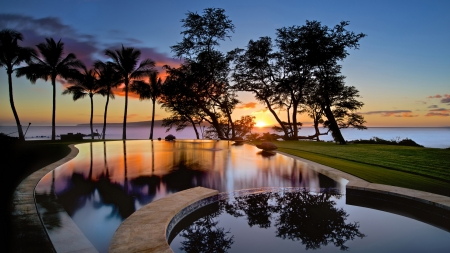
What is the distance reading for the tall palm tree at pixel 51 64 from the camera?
24266 millimetres

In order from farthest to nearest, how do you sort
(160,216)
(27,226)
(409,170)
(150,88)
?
1. (150,88)
2. (409,170)
3. (160,216)
4. (27,226)

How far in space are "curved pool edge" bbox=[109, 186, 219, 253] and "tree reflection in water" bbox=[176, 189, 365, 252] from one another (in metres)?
0.44

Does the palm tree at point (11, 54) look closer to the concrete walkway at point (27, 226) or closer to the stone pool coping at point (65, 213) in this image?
the stone pool coping at point (65, 213)

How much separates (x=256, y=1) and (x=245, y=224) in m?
16.7

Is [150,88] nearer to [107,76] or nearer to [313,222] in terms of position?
[107,76]

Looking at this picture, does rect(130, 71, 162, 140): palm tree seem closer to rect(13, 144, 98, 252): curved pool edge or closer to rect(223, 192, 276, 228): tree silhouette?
rect(13, 144, 98, 252): curved pool edge

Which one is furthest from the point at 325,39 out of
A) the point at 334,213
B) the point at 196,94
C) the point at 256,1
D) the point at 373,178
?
the point at 334,213

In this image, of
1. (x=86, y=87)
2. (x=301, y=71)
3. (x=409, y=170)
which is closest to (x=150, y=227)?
(x=409, y=170)

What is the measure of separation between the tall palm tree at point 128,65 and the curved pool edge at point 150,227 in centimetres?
2605

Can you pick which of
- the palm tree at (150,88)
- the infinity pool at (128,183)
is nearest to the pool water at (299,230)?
the infinity pool at (128,183)

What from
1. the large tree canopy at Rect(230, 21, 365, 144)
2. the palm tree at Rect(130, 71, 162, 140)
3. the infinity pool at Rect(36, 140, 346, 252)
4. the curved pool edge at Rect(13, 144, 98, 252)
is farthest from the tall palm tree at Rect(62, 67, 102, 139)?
the curved pool edge at Rect(13, 144, 98, 252)

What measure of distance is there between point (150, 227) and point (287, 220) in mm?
2577

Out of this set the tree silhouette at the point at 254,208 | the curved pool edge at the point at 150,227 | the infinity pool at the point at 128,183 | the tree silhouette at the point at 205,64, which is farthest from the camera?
the tree silhouette at the point at 205,64

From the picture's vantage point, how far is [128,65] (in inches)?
1139
